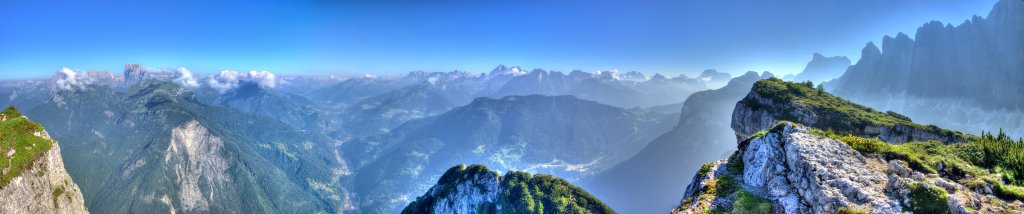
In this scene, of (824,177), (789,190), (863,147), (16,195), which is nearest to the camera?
(824,177)

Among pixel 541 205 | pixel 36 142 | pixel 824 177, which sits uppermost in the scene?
pixel 824 177

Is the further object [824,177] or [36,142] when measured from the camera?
[36,142]

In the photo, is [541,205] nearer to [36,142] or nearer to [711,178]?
[711,178]

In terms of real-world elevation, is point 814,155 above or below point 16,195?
above

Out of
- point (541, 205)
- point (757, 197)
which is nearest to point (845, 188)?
point (757, 197)

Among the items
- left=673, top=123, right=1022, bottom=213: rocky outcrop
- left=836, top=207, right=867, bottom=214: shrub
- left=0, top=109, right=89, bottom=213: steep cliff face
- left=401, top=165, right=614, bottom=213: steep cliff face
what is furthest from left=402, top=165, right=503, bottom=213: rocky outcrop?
left=836, top=207, right=867, bottom=214: shrub

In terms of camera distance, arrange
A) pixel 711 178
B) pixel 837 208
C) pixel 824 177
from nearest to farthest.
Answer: pixel 837 208 → pixel 824 177 → pixel 711 178

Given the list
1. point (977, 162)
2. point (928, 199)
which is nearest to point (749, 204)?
point (928, 199)

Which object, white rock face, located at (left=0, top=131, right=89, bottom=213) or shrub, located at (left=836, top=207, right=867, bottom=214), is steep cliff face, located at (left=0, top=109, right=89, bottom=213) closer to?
white rock face, located at (left=0, top=131, right=89, bottom=213)
